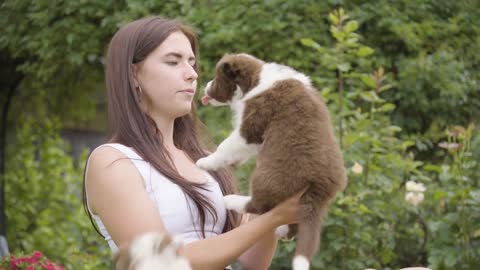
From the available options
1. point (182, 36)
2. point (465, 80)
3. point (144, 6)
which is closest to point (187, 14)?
point (144, 6)

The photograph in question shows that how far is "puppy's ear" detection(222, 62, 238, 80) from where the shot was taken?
88.0 inches

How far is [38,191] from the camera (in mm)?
7023

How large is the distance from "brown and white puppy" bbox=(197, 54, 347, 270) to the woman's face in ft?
1.34

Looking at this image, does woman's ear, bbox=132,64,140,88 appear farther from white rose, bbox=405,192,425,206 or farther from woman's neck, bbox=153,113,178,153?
white rose, bbox=405,192,425,206

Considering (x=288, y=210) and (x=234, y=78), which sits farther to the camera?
(x=234, y=78)

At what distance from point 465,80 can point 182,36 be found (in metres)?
3.07

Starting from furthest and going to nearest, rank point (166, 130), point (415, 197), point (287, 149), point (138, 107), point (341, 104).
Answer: point (341, 104) → point (415, 197) → point (166, 130) → point (138, 107) → point (287, 149)

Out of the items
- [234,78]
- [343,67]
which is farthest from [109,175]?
[343,67]

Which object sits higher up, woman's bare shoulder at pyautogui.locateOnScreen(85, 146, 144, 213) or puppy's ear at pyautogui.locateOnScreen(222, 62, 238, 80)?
puppy's ear at pyautogui.locateOnScreen(222, 62, 238, 80)

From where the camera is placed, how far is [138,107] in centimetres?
265

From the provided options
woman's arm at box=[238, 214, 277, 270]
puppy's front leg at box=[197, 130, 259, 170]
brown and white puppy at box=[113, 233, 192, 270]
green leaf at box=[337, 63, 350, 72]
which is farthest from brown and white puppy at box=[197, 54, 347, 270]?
green leaf at box=[337, 63, 350, 72]

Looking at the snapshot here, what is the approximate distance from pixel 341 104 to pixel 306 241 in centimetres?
220

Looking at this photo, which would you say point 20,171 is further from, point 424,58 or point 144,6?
point 424,58

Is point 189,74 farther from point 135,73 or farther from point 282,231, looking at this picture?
point 282,231
